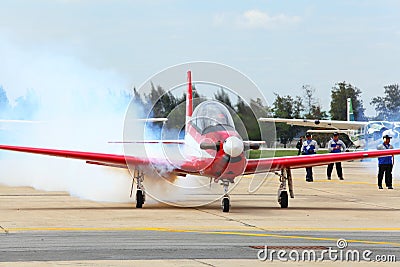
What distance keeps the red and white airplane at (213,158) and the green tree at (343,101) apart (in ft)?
305

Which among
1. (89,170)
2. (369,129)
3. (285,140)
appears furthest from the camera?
(285,140)

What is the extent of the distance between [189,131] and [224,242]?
6363mm

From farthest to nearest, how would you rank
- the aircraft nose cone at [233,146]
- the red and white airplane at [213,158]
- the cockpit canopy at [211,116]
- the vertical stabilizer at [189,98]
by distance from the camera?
the vertical stabilizer at [189,98] < the cockpit canopy at [211,116] < the red and white airplane at [213,158] < the aircraft nose cone at [233,146]

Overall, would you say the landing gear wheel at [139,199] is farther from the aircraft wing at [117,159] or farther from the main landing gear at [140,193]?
the aircraft wing at [117,159]

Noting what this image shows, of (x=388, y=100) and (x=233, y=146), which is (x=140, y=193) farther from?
(x=388, y=100)

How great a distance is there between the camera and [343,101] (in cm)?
11519

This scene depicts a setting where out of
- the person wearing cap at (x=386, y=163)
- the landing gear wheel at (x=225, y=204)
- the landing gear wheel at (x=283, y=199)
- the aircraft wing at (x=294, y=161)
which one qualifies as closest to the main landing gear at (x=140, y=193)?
the landing gear wheel at (x=225, y=204)

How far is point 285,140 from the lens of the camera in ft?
322

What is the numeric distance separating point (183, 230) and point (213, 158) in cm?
353

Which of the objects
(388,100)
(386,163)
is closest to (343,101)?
(388,100)

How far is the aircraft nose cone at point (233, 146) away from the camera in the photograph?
17.7 metres

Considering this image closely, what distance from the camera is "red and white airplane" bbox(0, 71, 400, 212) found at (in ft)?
59.5

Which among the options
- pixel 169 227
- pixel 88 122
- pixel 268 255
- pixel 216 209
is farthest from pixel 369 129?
pixel 268 255

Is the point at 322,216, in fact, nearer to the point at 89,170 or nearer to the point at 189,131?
the point at 189,131
